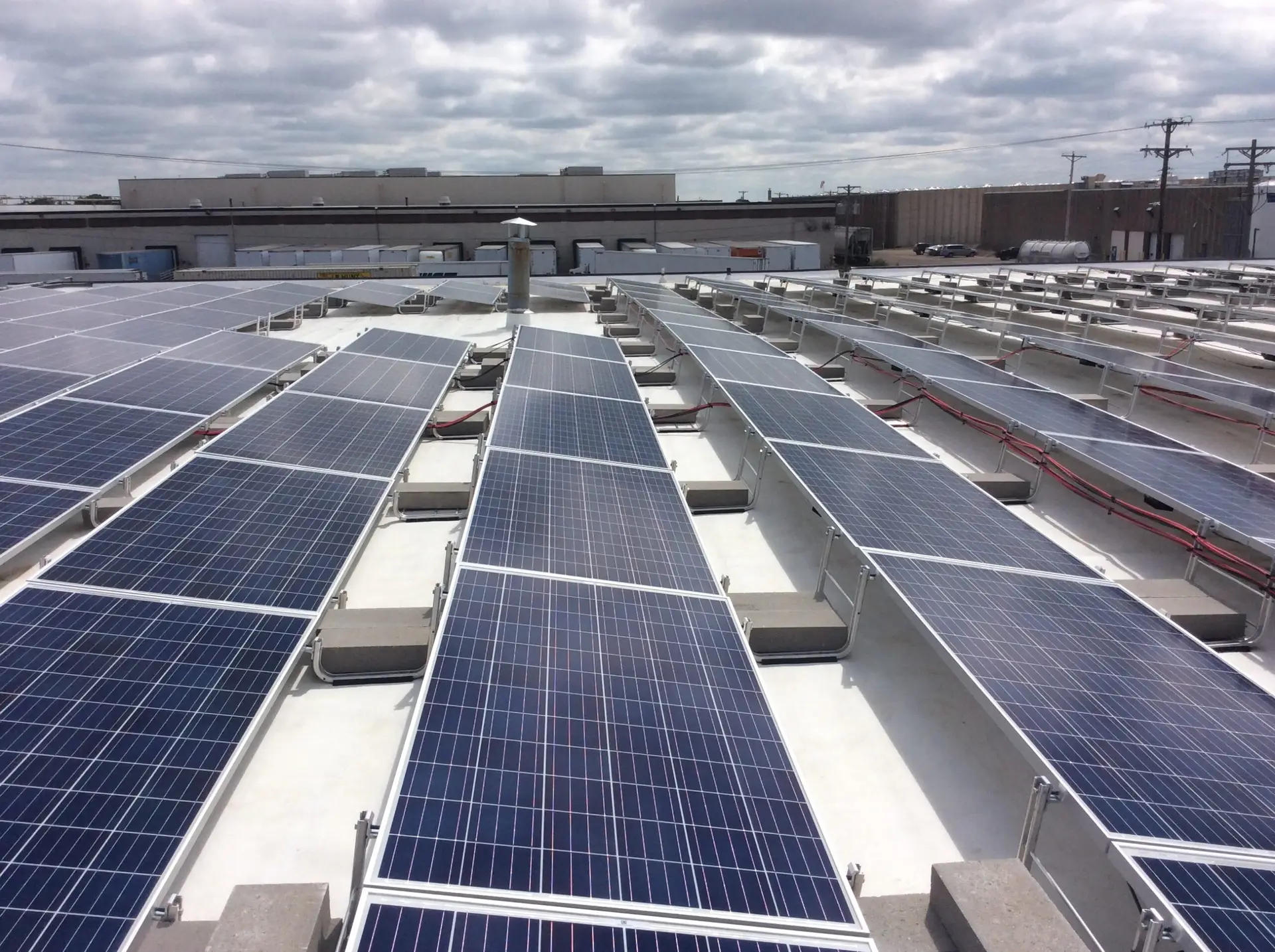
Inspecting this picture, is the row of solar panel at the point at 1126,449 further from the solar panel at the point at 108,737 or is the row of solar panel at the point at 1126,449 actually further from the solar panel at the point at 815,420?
the solar panel at the point at 108,737

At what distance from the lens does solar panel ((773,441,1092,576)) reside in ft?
28.9

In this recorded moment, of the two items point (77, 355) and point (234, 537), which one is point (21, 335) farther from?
point (234, 537)

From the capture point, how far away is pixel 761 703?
6172 millimetres

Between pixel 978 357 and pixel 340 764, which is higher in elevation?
pixel 978 357

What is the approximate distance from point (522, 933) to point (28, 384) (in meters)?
15.1

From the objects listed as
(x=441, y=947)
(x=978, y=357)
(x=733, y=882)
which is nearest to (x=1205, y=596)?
(x=733, y=882)

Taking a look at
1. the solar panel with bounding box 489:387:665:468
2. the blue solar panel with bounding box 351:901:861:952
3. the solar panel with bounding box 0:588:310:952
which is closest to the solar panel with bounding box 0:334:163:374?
the solar panel with bounding box 489:387:665:468

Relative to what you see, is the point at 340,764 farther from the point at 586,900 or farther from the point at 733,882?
the point at 733,882

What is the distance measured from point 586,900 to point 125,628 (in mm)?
4815

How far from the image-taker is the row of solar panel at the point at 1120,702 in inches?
196

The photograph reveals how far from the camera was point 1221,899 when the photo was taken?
4.53 m

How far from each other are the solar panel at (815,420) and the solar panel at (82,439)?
8946 mm

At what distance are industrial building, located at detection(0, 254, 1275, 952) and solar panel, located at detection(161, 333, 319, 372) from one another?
153 cm

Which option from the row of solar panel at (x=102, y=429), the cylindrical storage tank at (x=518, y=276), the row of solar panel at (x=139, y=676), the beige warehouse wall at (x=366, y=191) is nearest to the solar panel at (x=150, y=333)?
the row of solar panel at (x=102, y=429)
